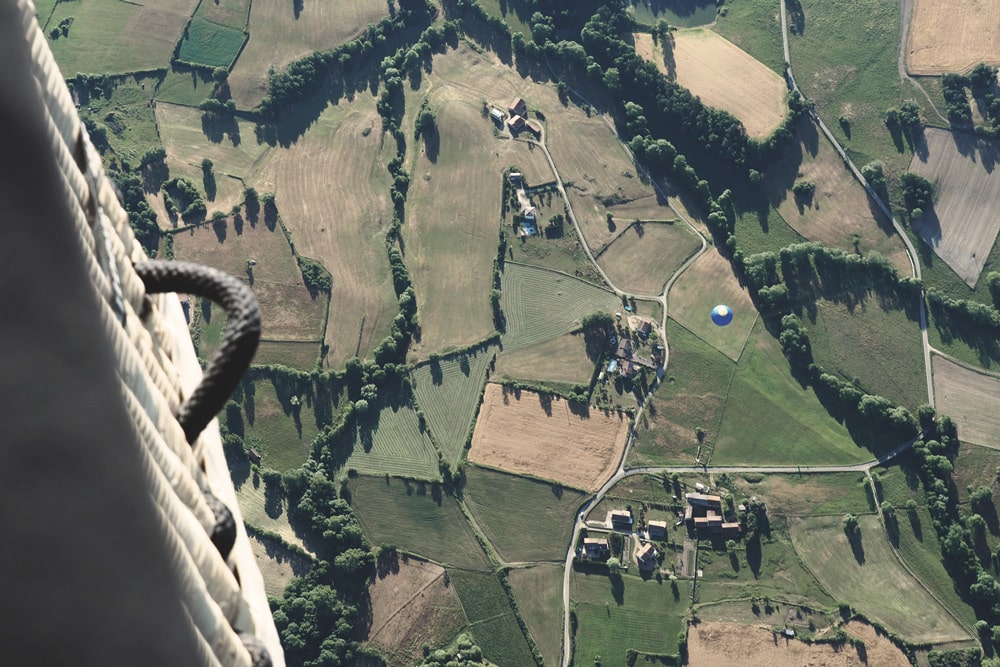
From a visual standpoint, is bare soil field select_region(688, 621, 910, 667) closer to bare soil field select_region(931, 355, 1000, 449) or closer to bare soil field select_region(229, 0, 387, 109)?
bare soil field select_region(931, 355, 1000, 449)

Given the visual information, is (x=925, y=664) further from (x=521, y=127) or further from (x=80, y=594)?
(x=80, y=594)

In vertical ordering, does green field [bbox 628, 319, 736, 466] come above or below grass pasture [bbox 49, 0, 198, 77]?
below

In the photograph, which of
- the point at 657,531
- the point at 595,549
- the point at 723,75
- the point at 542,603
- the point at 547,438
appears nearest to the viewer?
the point at 542,603

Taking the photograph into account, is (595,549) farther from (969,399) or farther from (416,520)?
(969,399)

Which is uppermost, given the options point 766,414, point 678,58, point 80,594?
point 80,594

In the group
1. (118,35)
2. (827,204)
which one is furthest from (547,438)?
(118,35)

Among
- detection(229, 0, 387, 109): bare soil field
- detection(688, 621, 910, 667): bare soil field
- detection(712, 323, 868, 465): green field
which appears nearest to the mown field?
detection(688, 621, 910, 667): bare soil field

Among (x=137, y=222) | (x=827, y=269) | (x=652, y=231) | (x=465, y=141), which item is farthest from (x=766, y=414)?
(x=137, y=222)
